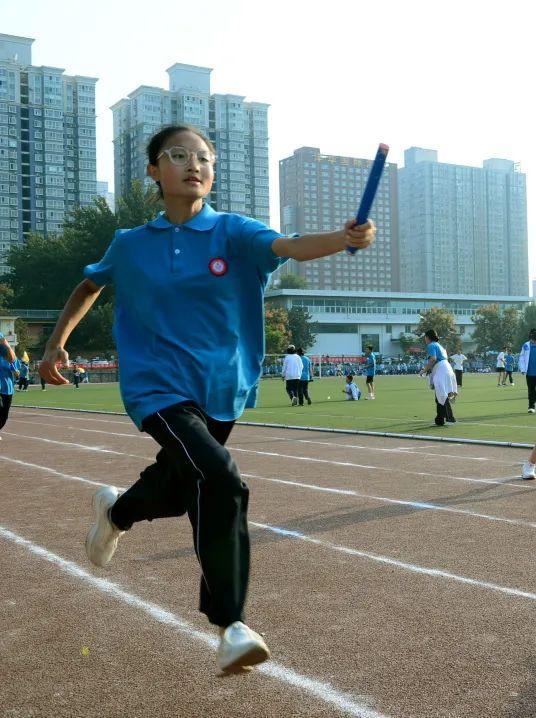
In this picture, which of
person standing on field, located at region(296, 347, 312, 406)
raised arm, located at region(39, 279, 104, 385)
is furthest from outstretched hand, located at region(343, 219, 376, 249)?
person standing on field, located at region(296, 347, 312, 406)

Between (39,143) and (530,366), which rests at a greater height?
(39,143)

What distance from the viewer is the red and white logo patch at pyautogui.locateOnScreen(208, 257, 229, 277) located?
133 inches

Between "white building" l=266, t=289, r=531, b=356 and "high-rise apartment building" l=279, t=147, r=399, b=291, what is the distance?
3835 centimetres

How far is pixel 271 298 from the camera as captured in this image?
114875mm

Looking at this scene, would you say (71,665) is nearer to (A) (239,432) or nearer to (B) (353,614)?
(B) (353,614)

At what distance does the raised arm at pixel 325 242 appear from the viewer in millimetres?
2891

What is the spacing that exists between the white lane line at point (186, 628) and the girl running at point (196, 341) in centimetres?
66

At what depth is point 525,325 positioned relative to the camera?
4358 inches

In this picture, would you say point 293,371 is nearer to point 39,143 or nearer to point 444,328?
point 444,328

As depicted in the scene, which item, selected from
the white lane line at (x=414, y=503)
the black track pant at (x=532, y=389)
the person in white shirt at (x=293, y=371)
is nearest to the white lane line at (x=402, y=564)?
the white lane line at (x=414, y=503)

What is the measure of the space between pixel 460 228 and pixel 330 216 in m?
26.2

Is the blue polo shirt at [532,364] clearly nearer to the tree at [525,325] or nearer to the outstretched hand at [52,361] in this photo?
the outstretched hand at [52,361]

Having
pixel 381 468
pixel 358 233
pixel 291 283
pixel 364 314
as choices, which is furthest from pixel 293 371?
pixel 291 283

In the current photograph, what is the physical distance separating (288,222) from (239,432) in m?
157
